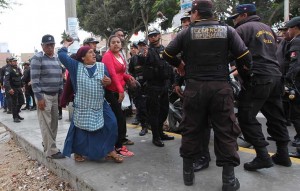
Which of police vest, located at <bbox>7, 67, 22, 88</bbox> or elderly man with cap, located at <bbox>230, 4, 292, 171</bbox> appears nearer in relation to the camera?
elderly man with cap, located at <bbox>230, 4, 292, 171</bbox>

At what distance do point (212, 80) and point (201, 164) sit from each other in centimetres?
119

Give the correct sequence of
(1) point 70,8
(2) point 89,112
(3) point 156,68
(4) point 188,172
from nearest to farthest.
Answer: (4) point 188,172
(2) point 89,112
(3) point 156,68
(1) point 70,8

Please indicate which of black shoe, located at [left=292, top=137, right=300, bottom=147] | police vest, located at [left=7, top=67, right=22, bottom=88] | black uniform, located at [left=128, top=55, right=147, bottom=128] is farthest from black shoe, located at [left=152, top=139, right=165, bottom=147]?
police vest, located at [left=7, top=67, right=22, bottom=88]

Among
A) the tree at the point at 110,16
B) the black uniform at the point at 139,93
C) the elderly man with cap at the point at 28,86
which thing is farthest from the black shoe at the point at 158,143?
the tree at the point at 110,16

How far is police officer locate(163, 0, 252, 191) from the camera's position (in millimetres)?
3141

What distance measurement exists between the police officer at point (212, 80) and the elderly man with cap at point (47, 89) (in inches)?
88.3

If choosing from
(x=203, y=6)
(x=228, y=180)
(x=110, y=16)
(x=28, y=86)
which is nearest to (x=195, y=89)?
(x=203, y=6)

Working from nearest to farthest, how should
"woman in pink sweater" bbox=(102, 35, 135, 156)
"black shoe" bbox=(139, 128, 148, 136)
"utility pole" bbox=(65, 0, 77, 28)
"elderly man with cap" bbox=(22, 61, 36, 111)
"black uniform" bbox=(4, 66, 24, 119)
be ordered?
"woman in pink sweater" bbox=(102, 35, 135, 156), "black shoe" bbox=(139, 128, 148, 136), "utility pole" bbox=(65, 0, 77, 28), "black uniform" bbox=(4, 66, 24, 119), "elderly man with cap" bbox=(22, 61, 36, 111)

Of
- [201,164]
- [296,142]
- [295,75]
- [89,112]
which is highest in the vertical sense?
[295,75]

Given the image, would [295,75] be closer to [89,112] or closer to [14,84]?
[89,112]

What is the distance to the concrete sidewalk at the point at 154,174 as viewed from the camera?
11.2ft

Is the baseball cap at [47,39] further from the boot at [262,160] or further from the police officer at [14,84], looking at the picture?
the police officer at [14,84]

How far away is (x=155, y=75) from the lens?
4898 mm

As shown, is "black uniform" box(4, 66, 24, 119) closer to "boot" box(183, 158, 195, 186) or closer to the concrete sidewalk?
the concrete sidewalk
